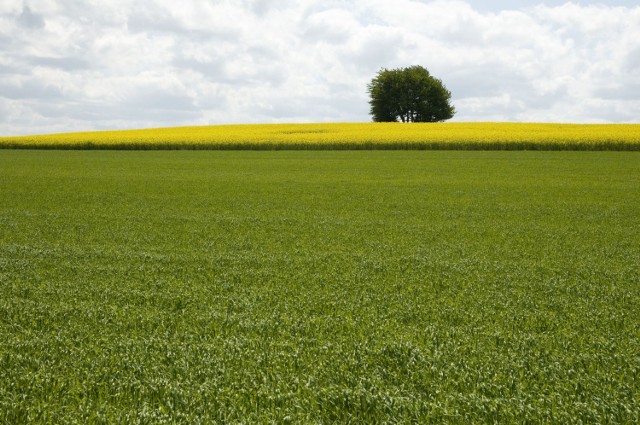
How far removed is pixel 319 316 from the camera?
13.3 ft

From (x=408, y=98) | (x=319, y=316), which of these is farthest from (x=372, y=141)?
(x=408, y=98)

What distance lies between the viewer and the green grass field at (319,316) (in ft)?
9.38

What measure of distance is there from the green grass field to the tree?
62.6 m

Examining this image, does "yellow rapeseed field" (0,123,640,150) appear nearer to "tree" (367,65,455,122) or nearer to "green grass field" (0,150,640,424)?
"green grass field" (0,150,640,424)

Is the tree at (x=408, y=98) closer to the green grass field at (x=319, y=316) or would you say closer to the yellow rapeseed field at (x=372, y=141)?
the yellow rapeseed field at (x=372, y=141)

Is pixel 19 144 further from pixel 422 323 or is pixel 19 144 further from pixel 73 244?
pixel 422 323

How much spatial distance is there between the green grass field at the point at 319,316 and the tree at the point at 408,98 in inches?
2465

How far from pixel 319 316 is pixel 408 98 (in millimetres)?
68401

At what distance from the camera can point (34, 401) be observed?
A: 2.88m

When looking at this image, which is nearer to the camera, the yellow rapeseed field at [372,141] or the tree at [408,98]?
the yellow rapeseed field at [372,141]

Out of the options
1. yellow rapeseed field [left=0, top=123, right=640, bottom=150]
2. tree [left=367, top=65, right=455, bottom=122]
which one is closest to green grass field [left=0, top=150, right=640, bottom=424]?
yellow rapeseed field [left=0, top=123, right=640, bottom=150]

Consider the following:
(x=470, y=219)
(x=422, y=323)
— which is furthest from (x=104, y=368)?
(x=470, y=219)

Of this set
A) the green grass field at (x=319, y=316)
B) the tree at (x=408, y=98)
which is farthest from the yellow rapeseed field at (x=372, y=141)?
the tree at (x=408, y=98)

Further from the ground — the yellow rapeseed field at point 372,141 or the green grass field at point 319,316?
the yellow rapeseed field at point 372,141
